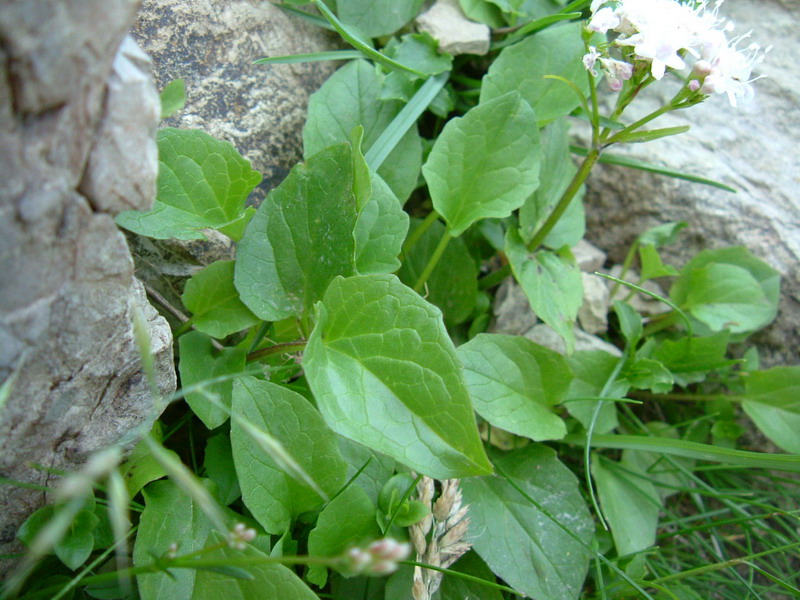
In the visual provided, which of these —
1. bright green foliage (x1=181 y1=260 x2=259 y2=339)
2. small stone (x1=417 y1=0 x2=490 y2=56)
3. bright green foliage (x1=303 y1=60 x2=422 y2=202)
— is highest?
small stone (x1=417 y1=0 x2=490 y2=56)

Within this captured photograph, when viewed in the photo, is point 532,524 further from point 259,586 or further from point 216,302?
point 216,302

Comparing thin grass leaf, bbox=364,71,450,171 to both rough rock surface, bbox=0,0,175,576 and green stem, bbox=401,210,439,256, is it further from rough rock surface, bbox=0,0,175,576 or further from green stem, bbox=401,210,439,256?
rough rock surface, bbox=0,0,175,576

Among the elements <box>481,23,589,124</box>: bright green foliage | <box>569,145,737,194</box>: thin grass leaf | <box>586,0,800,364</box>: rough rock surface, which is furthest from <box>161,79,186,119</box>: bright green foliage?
<box>586,0,800,364</box>: rough rock surface

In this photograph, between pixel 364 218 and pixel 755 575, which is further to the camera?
pixel 755 575

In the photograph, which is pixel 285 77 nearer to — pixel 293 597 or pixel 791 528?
pixel 293 597

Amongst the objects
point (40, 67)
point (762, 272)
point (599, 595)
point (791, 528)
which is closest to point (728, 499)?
point (791, 528)

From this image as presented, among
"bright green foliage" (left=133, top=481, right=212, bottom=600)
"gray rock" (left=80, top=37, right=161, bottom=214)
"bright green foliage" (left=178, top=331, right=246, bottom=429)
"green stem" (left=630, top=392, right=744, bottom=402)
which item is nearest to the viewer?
"gray rock" (left=80, top=37, right=161, bottom=214)
